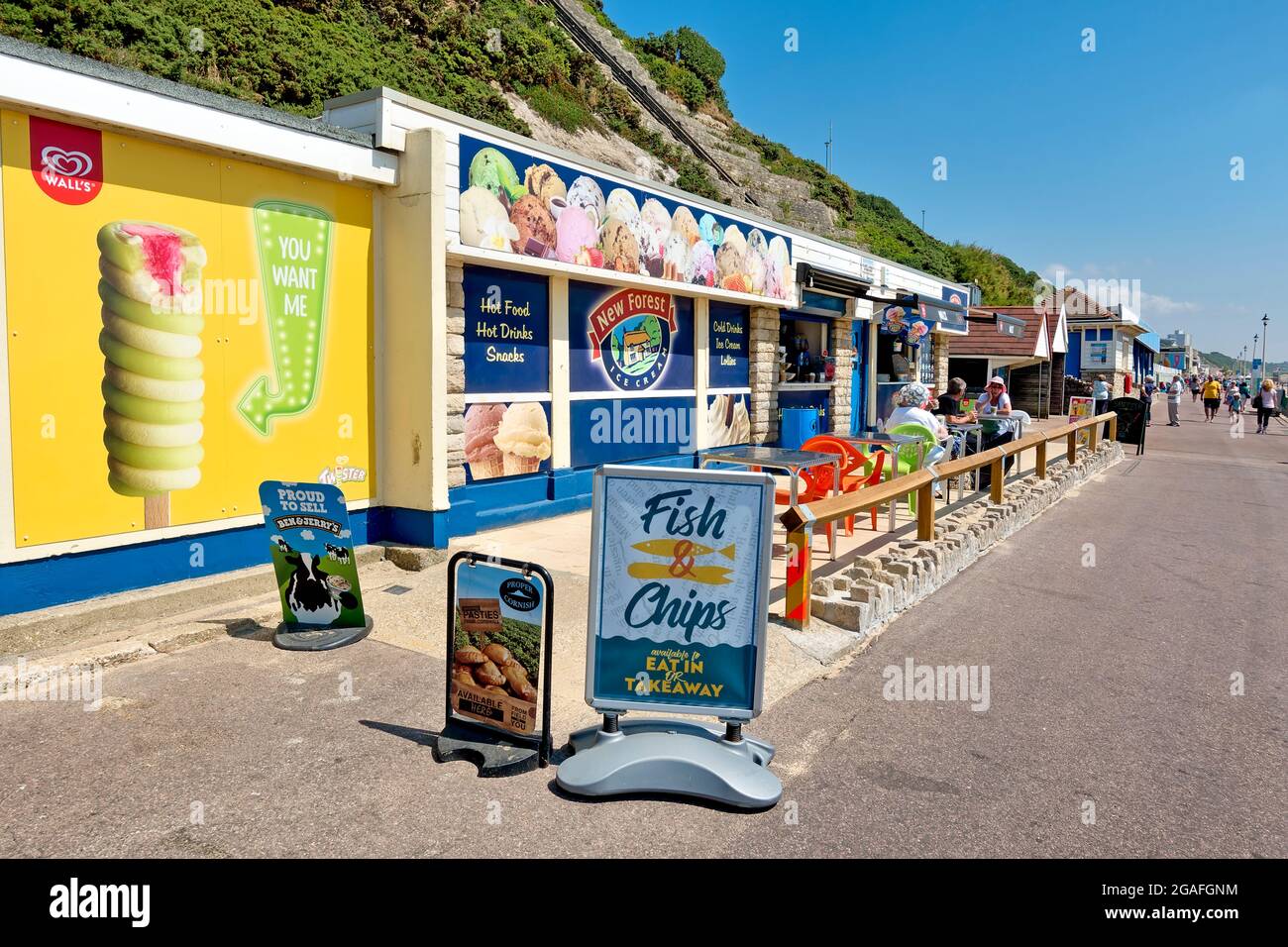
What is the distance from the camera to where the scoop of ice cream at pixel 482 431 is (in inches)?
350

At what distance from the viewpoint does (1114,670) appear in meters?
5.79

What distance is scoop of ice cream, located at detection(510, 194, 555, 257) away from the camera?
8.93m

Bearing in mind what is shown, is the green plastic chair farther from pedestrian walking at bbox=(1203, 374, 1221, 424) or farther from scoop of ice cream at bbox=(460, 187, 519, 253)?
pedestrian walking at bbox=(1203, 374, 1221, 424)

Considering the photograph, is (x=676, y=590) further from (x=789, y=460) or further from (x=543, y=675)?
(x=789, y=460)

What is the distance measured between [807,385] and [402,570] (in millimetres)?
9827

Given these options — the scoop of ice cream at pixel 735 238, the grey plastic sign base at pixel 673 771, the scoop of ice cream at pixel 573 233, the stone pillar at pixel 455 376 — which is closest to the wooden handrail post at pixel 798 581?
the grey plastic sign base at pixel 673 771

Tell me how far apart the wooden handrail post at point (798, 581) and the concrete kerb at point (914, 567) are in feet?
1.02

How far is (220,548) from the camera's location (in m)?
6.75

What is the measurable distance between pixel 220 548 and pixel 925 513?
19.9 ft

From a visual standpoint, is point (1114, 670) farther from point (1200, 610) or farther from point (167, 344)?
point (167, 344)

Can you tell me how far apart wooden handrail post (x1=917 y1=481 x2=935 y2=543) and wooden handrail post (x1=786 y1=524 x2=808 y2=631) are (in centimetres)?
279

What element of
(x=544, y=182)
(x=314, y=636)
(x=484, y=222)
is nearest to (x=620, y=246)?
(x=544, y=182)

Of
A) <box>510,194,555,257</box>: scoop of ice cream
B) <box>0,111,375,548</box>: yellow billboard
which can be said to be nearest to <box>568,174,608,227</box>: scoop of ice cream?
<box>510,194,555,257</box>: scoop of ice cream
